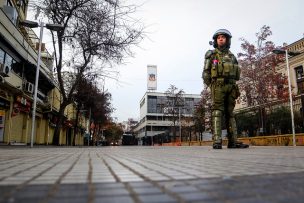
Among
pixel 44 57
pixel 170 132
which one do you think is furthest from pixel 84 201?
pixel 170 132

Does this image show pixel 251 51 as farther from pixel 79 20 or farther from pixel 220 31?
pixel 220 31

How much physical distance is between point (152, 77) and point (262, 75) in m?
29.5

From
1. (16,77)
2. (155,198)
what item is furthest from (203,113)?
(155,198)

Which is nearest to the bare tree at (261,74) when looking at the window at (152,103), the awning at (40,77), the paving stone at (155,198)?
the awning at (40,77)

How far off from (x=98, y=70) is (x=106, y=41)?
8.85 feet

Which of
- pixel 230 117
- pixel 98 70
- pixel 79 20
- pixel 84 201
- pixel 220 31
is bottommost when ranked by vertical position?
pixel 84 201

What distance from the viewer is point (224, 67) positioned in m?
8.05

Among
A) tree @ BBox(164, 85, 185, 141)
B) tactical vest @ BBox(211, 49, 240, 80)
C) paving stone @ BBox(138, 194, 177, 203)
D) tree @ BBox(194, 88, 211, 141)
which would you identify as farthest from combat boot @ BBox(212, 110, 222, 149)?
tree @ BBox(164, 85, 185, 141)

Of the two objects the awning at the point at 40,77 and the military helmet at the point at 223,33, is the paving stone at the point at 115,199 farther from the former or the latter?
the awning at the point at 40,77

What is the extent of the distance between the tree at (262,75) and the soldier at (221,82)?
17.0m

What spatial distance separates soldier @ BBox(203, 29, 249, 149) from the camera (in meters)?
8.01

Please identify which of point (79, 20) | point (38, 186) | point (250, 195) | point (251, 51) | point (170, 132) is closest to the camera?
point (250, 195)

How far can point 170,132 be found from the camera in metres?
40.2

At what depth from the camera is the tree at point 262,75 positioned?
975 inches
